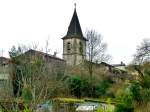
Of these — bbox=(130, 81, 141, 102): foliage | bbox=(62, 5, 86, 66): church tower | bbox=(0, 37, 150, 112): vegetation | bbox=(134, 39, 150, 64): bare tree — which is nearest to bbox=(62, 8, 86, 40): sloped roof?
bbox=(62, 5, 86, 66): church tower

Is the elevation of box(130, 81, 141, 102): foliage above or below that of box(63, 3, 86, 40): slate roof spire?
Answer: below

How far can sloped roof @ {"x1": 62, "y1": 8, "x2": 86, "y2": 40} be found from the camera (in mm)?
61906

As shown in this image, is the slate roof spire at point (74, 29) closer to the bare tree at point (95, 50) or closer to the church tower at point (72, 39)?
the church tower at point (72, 39)

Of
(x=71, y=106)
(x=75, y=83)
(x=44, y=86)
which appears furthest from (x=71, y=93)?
(x=44, y=86)

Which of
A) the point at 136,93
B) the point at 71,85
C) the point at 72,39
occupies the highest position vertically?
the point at 72,39

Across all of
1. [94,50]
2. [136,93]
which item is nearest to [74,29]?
[94,50]

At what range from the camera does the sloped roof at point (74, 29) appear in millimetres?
61906

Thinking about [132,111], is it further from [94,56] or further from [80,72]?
[94,56]

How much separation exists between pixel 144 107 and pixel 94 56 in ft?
79.8

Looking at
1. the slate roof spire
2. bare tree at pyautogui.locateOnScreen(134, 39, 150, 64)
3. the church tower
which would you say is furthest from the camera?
the slate roof spire

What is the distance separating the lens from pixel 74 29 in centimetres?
6288

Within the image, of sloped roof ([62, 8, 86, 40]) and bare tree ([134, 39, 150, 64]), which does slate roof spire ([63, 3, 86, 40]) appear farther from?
bare tree ([134, 39, 150, 64])

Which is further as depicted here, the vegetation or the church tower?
the church tower

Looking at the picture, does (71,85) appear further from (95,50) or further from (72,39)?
(72,39)
